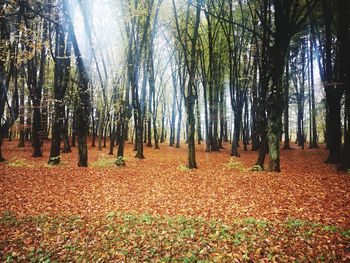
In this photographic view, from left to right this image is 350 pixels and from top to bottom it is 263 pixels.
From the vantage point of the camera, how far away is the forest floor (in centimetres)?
555

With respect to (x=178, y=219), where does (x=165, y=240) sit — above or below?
below

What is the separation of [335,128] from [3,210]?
54.7ft

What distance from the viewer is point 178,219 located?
709 centimetres

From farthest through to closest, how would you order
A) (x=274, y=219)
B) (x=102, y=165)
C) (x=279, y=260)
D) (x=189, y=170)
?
1. (x=102, y=165)
2. (x=189, y=170)
3. (x=274, y=219)
4. (x=279, y=260)

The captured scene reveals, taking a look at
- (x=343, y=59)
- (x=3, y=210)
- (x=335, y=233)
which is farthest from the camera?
(x=343, y=59)

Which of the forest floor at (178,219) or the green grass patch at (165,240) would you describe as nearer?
the green grass patch at (165,240)

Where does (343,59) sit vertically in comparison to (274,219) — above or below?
above

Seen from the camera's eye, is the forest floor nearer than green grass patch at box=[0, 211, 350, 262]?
No

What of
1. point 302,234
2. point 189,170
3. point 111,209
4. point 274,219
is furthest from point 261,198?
point 189,170

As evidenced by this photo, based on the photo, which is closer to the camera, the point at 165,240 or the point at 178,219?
the point at 165,240

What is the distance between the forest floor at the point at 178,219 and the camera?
18.2 ft

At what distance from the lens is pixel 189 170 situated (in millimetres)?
14398

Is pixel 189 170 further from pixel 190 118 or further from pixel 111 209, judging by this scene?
pixel 111 209

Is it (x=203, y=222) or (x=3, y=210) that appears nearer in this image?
(x=203, y=222)
